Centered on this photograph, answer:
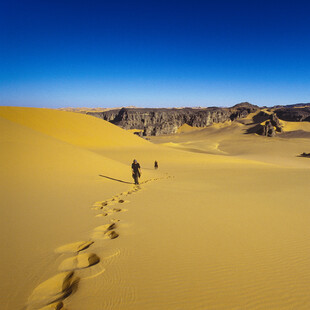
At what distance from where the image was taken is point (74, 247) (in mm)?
3672

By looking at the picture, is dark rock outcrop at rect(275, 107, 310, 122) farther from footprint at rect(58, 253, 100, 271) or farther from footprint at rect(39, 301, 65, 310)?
footprint at rect(39, 301, 65, 310)

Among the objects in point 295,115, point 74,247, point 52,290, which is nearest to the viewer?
point 52,290

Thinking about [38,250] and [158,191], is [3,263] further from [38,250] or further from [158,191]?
[158,191]

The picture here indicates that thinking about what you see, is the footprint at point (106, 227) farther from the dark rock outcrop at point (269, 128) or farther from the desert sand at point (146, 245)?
the dark rock outcrop at point (269, 128)

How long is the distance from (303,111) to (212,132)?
27997 millimetres

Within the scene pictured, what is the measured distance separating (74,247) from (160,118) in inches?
2754

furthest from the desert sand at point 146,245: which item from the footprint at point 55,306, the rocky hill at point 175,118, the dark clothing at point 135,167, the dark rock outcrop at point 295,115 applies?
the dark rock outcrop at point 295,115

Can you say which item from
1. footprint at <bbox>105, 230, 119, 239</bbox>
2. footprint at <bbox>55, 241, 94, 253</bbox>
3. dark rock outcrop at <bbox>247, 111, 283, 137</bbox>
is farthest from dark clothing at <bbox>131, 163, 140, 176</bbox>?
dark rock outcrop at <bbox>247, 111, 283, 137</bbox>

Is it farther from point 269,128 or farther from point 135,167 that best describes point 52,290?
point 269,128

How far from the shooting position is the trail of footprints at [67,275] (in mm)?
2402

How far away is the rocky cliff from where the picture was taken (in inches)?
2591

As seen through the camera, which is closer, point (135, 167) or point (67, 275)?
point (67, 275)

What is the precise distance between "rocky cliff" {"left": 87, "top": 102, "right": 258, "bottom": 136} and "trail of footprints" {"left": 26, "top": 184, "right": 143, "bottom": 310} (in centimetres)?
5641

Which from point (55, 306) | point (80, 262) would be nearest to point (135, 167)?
point (80, 262)
